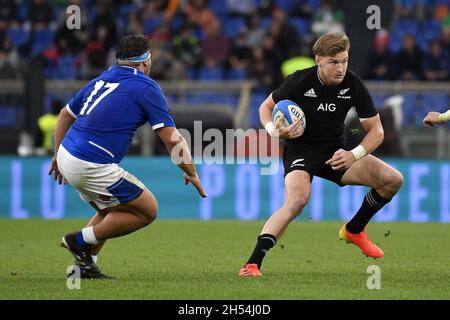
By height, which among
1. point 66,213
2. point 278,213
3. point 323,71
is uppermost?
point 323,71

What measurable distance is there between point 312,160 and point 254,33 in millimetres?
14024

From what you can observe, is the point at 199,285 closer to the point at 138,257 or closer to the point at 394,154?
the point at 138,257

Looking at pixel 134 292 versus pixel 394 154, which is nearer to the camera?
pixel 134 292

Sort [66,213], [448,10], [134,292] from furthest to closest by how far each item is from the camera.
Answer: [448,10] < [66,213] < [134,292]

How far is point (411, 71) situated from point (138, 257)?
39.6ft

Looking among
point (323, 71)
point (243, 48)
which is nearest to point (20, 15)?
point (243, 48)

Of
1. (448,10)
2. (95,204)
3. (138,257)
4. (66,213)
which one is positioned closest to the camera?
(95,204)

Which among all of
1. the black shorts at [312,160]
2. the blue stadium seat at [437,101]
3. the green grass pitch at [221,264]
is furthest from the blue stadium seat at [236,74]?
the black shorts at [312,160]

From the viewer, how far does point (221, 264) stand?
10.4 meters

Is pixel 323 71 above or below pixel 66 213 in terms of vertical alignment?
above

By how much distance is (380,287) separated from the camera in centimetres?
838

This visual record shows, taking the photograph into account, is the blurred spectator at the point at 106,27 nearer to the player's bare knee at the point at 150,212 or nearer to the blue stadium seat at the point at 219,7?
the blue stadium seat at the point at 219,7

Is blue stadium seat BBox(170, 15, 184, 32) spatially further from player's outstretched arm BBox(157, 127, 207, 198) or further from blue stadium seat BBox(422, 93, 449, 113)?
player's outstretched arm BBox(157, 127, 207, 198)

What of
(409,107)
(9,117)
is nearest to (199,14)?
(409,107)
